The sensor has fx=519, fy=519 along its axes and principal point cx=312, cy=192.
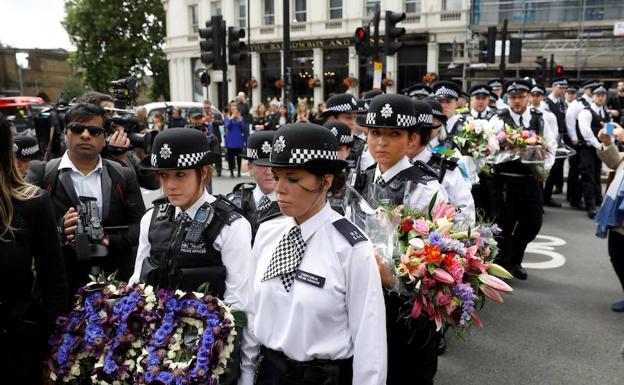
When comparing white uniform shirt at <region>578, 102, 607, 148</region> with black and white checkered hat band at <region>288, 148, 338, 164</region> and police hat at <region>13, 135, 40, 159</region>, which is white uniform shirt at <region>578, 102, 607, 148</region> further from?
police hat at <region>13, 135, 40, 159</region>

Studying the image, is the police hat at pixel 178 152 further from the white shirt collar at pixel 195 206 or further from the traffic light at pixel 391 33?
the traffic light at pixel 391 33

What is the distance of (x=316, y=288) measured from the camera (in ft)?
7.30

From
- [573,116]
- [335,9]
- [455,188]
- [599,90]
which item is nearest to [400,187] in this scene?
[455,188]

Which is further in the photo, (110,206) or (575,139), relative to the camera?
(575,139)

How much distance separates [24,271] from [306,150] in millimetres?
1470

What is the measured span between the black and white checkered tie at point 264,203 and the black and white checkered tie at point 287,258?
1.34 metres

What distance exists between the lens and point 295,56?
38312 mm

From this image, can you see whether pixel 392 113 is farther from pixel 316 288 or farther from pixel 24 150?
pixel 24 150

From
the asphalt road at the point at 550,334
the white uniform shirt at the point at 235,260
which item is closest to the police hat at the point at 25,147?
the white uniform shirt at the point at 235,260

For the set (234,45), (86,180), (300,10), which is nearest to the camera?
(86,180)

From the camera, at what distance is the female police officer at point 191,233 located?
8.77ft

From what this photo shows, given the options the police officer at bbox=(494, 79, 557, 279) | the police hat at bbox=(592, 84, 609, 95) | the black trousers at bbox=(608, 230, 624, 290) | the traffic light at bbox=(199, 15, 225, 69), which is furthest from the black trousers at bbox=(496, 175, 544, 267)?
the traffic light at bbox=(199, 15, 225, 69)

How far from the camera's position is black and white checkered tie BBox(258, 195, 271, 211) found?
376 centimetres

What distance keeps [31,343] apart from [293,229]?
143 cm
